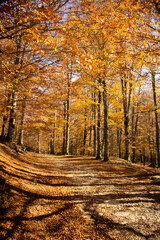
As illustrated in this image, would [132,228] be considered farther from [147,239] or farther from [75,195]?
[75,195]

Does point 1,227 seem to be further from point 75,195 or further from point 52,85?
point 52,85

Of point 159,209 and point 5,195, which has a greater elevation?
point 5,195

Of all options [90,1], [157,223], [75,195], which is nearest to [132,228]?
[157,223]

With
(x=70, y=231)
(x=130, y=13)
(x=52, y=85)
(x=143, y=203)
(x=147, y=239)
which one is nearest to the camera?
(x=147, y=239)

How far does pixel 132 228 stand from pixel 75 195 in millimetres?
2072

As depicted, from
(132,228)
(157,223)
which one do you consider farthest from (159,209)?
(132,228)

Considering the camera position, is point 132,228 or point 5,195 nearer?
point 132,228

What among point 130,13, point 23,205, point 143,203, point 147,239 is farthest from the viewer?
point 130,13

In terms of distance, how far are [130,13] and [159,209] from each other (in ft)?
23.3

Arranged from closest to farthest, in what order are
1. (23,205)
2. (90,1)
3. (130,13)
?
(23,205)
(90,1)
(130,13)

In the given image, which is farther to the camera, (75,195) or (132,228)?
(75,195)

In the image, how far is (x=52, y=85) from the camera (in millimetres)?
7285

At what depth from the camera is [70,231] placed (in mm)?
2762

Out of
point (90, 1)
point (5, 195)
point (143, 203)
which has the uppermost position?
point (90, 1)
